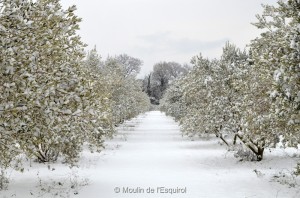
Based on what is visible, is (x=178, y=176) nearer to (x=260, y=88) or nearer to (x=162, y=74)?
Result: (x=260, y=88)

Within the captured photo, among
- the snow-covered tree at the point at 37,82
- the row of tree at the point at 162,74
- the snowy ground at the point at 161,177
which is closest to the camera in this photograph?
the snow-covered tree at the point at 37,82

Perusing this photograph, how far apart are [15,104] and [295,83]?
661cm

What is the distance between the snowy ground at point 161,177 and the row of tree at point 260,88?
1364 millimetres

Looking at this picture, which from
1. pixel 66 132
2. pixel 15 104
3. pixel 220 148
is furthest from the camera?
pixel 220 148

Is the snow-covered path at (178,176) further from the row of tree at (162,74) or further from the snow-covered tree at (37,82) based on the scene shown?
the row of tree at (162,74)

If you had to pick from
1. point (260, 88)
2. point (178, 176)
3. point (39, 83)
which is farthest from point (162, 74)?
point (39, 83)

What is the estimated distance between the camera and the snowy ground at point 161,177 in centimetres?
1205

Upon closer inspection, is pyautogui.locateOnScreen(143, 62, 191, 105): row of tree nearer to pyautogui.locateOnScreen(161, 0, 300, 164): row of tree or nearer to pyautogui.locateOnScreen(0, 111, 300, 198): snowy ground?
pyautogui.locateOnScreen(161, 0, 300, 164): row of tree

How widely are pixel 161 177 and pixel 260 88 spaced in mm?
5029

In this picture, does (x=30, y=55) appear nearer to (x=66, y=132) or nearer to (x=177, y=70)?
(x=66, y=132)

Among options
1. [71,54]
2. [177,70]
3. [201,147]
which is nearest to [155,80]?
[177,70]

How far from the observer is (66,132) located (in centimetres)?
1025

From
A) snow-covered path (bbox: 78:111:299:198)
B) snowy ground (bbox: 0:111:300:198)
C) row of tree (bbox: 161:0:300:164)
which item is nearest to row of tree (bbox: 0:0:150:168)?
snowy ground (bbox: 0:111:300:198)

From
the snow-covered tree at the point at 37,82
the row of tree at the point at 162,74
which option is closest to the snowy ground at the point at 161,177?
the snow-covered tree at the point at 37,82
